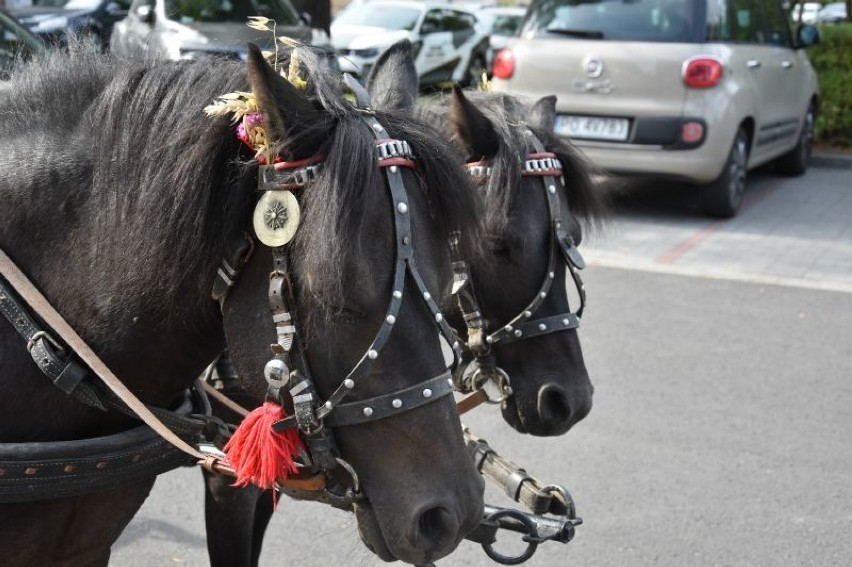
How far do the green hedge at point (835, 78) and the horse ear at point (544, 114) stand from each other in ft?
30.6

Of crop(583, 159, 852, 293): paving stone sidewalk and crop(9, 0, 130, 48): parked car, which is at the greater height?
crop(9, 0, 130, 48): parked car

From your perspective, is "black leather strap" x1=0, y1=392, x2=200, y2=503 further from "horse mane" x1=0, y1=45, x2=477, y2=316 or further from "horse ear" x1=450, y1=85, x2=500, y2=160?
"horse ear" x1=450, y1=85, x2=500, y2=160

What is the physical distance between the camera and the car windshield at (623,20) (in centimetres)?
819

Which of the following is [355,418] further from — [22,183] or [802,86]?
[802,86]

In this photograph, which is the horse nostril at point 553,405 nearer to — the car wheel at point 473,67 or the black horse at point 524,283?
the black horse at point 524,283

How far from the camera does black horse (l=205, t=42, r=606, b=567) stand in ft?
8.98

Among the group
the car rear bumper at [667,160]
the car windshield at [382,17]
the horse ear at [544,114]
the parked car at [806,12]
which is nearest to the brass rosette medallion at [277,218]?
the horse ear at [544,114]

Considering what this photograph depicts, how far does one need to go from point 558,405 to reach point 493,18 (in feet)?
51.6

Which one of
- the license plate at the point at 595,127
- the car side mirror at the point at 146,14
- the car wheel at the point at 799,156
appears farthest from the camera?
the car wheel at the point at 799,156

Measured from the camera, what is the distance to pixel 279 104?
1.61m

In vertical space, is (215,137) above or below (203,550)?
above

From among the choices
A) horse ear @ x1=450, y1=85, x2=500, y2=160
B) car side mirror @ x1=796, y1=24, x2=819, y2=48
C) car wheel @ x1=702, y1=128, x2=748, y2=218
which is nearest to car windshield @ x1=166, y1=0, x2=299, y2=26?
car wheel @ x1=702, y1=128, x2=748, y2=218

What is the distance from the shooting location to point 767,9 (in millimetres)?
9789

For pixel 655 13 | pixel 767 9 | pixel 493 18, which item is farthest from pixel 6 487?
pixel 493 18
